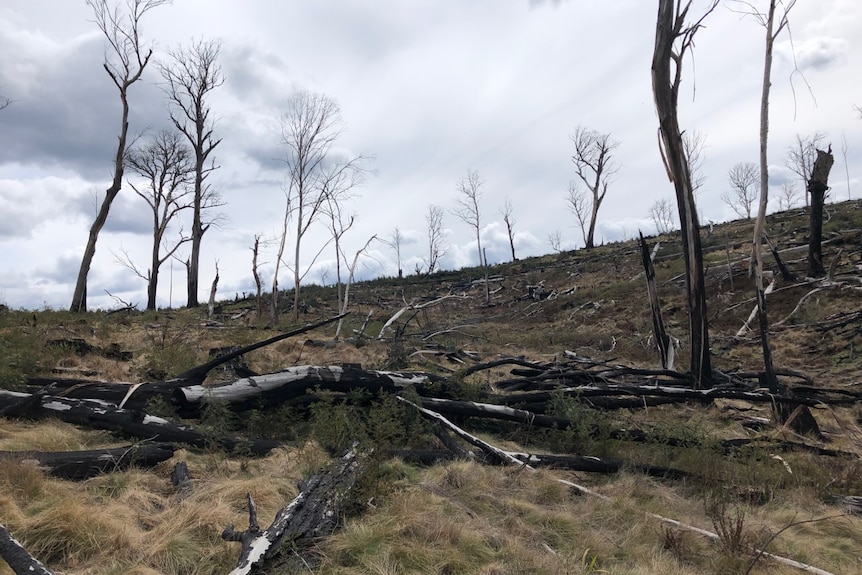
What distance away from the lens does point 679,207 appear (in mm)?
7723

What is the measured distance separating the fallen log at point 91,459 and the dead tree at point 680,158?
743 cm

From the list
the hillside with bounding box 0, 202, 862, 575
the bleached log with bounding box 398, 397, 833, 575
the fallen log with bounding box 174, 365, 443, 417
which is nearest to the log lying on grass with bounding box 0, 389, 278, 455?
the hillside with bounding box 0, 202, 862, 575

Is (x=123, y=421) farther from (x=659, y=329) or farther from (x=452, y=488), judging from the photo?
(x=659, y=329)

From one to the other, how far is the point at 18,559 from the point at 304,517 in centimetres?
137

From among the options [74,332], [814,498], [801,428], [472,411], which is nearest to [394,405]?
[472,411]

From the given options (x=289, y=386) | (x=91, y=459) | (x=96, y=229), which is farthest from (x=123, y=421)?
(x=96, y=229)

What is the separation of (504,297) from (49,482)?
25629 mm

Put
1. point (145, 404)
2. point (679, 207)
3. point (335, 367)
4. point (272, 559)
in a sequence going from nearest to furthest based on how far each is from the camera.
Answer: point (272, 559) → point (145, 404) → point (335, 367) → point (679, 207)

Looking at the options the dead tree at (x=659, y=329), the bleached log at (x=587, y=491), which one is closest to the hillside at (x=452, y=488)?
the bleached log at (x=587, y=491)

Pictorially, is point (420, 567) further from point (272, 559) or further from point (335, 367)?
point (335, 367)

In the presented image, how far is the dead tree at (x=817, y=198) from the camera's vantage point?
1342cm

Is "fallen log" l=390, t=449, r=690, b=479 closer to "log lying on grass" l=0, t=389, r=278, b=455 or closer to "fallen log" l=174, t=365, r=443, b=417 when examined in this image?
"fallen log" l=174, t=365, r=443, b=417

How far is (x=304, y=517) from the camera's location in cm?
295

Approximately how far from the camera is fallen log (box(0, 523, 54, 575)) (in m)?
2.02
